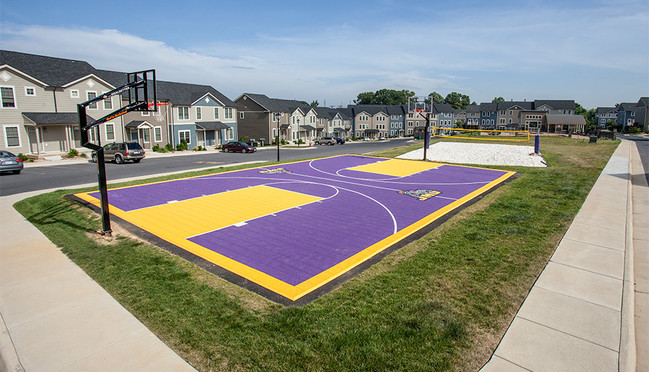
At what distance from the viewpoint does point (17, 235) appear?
39.1 ft

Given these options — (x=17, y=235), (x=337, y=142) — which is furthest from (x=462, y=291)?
(x=337, y=142)

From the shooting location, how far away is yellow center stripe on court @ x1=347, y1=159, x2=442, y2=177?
85.9 feet

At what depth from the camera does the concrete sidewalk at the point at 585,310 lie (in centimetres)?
561

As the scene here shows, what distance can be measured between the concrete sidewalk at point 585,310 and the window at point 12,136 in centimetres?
4359

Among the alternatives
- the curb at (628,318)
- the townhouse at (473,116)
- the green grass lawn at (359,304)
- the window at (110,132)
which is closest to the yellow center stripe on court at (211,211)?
the green grass lawn at (359,304)

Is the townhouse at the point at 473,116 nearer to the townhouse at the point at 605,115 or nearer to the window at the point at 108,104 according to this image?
the townhouse at the point at 605,115

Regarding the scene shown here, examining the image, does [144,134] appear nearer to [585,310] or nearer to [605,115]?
[585,310]

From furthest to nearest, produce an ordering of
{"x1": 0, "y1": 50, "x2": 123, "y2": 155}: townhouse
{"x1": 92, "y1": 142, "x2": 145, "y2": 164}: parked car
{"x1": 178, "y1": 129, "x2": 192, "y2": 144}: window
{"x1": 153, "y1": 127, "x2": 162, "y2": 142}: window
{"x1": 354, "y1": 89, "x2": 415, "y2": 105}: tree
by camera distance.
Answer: {"x1": 354, "y1": 89, "x2": 415, "y2": 105}: tree
{"x1": 178, "y1": 129, "x2": 192, "y2": 144}: window
{"x1": 153, "y1": 127, "x2": 162, "y2": 142}: window
{"x1": 0, "y1": 50, "x2": 123, "y2": 155}: townhouse
{"x1": 92, "y1": 142, "x2": 145, "y2": 164}: parked car

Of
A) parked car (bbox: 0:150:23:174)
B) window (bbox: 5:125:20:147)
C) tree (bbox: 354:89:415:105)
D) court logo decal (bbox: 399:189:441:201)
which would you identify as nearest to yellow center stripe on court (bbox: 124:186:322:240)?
court logo decal (bbox: 399:189:441:201)

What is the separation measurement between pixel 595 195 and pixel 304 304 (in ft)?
54.4

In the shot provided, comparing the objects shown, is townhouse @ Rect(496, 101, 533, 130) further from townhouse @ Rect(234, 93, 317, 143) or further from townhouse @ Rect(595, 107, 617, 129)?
townhouse @ Rect(234, 93, 317, 143)

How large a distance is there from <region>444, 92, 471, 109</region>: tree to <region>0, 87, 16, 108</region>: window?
16012cm

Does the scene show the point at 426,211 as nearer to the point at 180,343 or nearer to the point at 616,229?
the point at 616,229

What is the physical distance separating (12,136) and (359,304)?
135 ft
